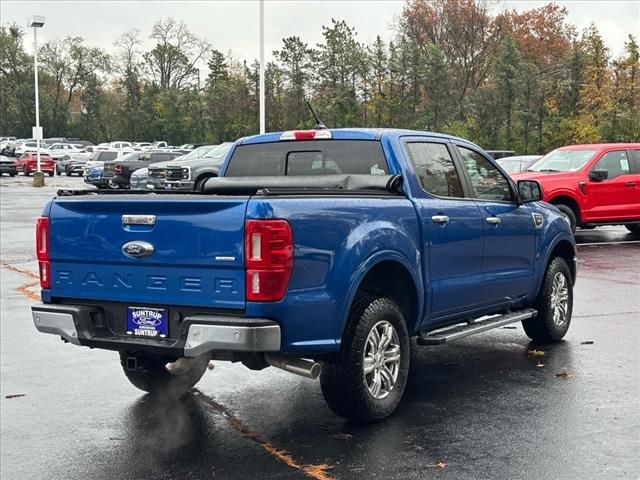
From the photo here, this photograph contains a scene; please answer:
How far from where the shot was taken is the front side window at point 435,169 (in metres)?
6.44

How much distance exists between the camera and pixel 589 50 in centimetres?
4072

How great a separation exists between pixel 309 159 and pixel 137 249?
6.33 feet

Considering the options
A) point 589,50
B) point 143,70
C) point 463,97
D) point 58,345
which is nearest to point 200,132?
point 143,70

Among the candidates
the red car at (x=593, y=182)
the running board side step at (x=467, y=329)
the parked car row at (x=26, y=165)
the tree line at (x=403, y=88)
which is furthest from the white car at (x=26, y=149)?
the running board side step at (x=467, y=329)

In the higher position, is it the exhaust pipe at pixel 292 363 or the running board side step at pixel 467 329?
the exhaust pipe at pixel 292 363

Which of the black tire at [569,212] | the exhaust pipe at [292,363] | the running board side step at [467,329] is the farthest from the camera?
the black tire at [569,212]

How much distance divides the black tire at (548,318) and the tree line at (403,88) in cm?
2902

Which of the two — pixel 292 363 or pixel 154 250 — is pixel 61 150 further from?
pixel 292 363

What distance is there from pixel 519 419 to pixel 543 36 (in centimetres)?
6376

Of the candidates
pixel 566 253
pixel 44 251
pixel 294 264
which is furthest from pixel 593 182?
pixel 44 251

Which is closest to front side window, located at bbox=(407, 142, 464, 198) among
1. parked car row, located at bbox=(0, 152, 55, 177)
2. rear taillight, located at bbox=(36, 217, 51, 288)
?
rear taillight, located at bbox=(36, 217, 51, 288)

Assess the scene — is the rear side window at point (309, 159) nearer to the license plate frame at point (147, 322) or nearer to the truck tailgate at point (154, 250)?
the truck tailgate at point (154, 250)

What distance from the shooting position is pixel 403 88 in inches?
1827

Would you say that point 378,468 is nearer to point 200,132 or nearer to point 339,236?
point 339,236
